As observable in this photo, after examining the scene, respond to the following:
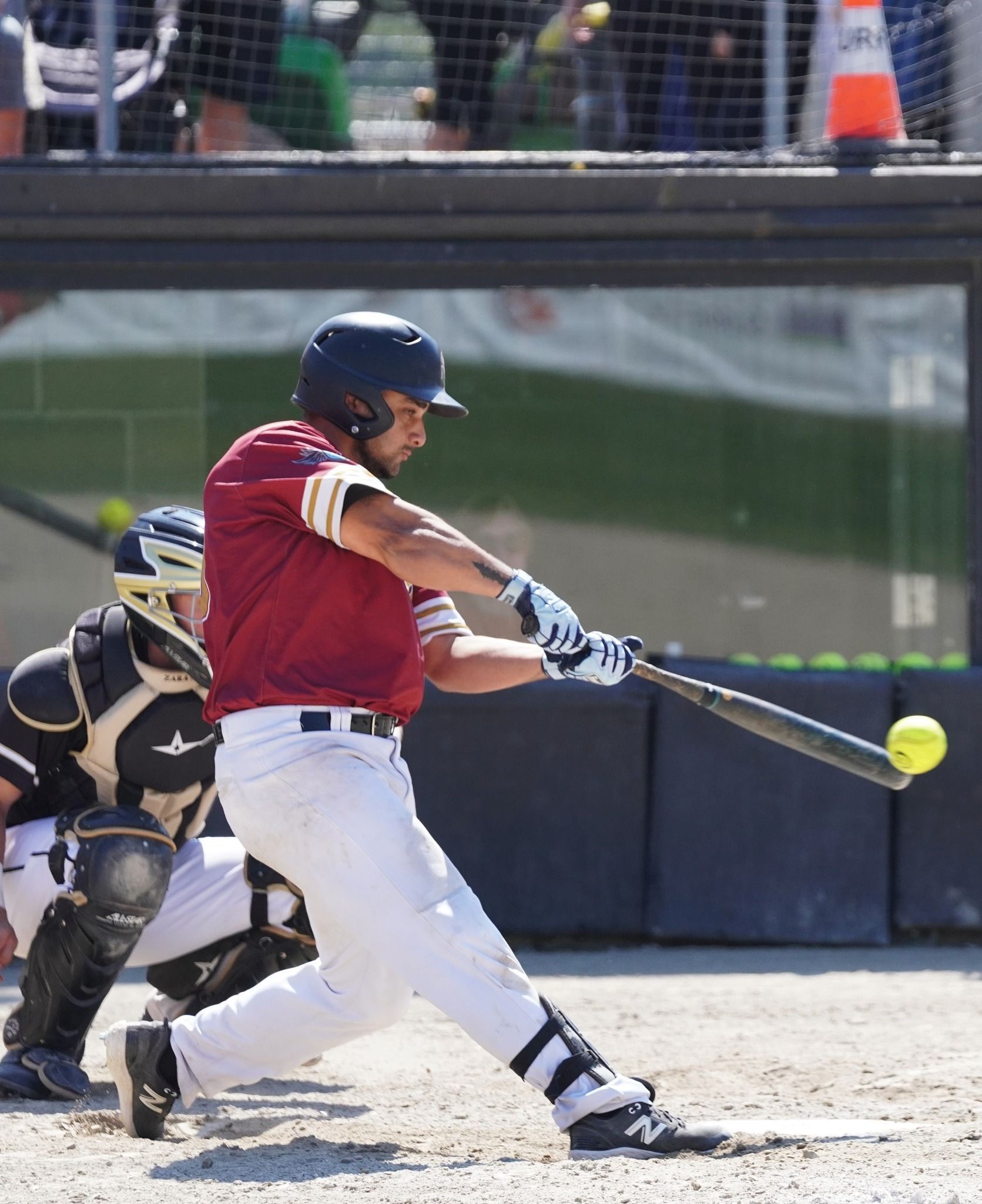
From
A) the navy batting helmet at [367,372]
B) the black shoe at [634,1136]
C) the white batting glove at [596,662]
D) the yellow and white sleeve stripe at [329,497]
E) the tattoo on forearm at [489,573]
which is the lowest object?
the black shoe at [634,1136]

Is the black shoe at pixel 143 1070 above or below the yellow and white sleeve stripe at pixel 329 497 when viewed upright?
below

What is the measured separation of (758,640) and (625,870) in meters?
1.48

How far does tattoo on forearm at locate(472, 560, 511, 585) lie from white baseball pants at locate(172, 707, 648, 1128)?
423 millimetres

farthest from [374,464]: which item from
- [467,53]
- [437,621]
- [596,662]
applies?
[467,53]

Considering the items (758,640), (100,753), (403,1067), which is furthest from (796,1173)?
(758,640)

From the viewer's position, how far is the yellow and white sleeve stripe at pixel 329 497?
3158 millimetres

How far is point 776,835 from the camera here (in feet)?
20.0

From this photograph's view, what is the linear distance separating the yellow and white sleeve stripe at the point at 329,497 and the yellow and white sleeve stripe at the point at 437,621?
0.61 m

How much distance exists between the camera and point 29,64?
263 inches

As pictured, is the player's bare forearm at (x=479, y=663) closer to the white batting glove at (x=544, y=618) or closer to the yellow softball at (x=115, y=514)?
the white batting glove at (x=544, y=618)

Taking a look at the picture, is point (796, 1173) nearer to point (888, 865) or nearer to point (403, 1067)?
point (403, 1067)

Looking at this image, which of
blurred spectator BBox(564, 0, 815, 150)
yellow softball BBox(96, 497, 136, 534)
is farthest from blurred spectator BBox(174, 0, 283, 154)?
yellow softball BBox(96, 497, 136, 534)

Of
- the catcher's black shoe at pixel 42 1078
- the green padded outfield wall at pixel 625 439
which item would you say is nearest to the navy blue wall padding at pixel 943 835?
the green padded outfield wall at pixel 625 439

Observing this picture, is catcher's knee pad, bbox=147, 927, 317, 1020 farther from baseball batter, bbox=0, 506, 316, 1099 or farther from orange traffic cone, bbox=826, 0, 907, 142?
orange traffic cone, bbox=826, 0, 907, 142
